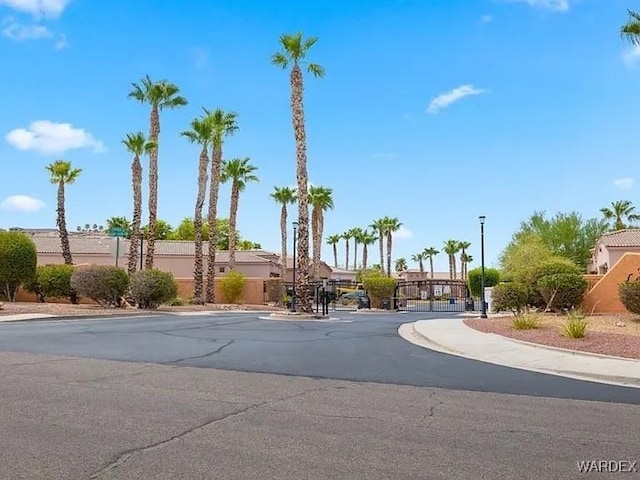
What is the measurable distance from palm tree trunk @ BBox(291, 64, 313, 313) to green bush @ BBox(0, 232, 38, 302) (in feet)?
50.2

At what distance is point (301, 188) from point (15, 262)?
645 inches

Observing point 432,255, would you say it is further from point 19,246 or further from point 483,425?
point 483,425

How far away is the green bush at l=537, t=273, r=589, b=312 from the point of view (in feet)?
81.5

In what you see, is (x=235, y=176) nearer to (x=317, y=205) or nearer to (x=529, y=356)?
(x=317, y=205)

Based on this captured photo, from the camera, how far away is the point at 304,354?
1459 cm

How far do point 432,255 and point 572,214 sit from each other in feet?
242

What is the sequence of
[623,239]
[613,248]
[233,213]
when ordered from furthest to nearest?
1. [233,213]
2. [623,239]
3. [613,248]

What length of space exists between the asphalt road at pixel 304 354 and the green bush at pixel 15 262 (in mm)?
14813

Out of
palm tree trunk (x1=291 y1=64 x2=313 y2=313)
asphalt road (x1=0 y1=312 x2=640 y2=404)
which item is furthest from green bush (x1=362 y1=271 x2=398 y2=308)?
asphalt road (x1=0 y1=312 x2=640 y2=404)

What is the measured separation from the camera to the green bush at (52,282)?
36250 mm

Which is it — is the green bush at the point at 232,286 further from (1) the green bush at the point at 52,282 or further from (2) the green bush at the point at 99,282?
(2) the green bush at the point at 99,282

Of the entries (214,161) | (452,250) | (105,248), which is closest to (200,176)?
(214,161)

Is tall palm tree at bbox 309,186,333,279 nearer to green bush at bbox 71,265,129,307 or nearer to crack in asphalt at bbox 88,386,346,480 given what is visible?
green bush at bbox 71,265,129,307

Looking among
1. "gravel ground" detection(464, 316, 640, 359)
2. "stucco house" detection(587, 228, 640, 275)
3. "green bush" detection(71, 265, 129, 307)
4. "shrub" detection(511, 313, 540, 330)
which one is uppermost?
"stucco house" detection(587, 228, 640, 275)
